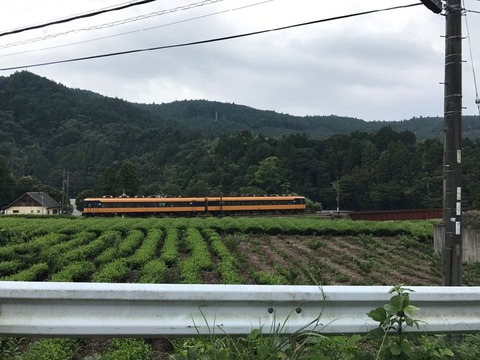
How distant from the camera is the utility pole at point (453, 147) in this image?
6.30m

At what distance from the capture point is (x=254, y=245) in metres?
20.5

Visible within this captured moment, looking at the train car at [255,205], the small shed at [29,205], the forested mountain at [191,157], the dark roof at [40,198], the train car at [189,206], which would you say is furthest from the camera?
the forested mountain at [191,157]

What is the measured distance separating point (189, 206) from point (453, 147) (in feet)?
126

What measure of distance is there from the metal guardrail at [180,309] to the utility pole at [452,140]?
14.9 ft

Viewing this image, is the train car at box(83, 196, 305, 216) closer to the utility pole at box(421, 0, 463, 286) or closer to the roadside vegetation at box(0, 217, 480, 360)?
the roadside vegetation at box(0, 217, 480, 360)

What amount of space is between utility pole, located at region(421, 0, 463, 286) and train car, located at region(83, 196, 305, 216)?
37358mm

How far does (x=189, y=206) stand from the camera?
43.8m

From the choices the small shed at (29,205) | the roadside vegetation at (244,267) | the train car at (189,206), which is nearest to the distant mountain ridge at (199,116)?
the small shed at (29,205)

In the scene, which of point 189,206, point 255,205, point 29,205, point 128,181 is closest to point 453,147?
point 255,205

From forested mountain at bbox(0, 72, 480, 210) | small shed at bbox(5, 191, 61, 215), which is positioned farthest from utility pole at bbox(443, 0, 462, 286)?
small shed at bbox(5, 191, 61, 215)

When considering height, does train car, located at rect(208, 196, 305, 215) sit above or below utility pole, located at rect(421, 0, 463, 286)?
below

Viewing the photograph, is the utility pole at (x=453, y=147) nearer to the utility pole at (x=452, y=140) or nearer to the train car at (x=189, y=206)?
the utility pole at (x=452, y=140)

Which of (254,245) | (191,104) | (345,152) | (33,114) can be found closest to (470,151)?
(345,152)

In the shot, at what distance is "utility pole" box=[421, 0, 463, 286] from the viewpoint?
6.31m
